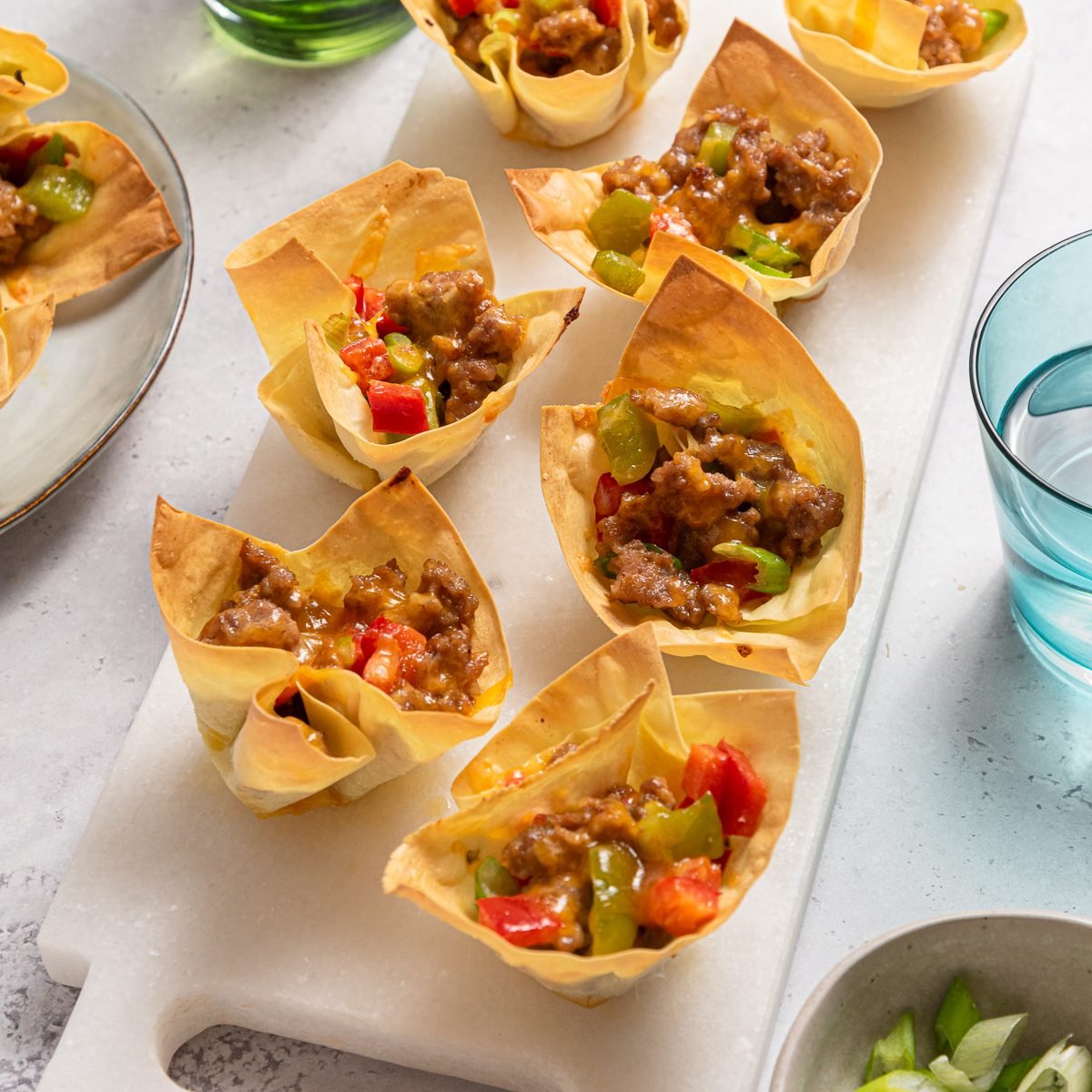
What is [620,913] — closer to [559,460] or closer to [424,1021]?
[424,1021]

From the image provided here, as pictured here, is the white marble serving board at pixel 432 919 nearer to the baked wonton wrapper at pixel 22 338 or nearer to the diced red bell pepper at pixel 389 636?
the diced red bell pepper at pixel 389 636

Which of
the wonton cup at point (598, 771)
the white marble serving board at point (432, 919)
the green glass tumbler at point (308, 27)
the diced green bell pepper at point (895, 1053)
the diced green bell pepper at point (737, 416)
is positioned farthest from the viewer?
the green glass tumbler at point (308, 27)

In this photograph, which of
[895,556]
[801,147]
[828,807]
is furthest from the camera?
[801,147]

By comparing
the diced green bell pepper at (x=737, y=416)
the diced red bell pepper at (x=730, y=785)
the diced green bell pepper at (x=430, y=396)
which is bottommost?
the diced red bell pepper at (x=730, y=785)

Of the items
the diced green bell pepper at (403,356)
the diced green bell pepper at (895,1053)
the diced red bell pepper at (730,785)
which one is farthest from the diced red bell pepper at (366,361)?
the diced green bell pepper at (895,1053)

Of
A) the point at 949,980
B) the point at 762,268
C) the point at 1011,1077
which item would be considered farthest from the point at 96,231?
the point at 1011,1077


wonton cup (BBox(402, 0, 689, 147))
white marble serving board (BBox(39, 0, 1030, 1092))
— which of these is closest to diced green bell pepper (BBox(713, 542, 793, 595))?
white marble serving board (BBox(39, 0, 1030, 1092))

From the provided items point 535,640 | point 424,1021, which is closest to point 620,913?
point 424,1021

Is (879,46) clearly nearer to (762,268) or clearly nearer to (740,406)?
(762,268)
